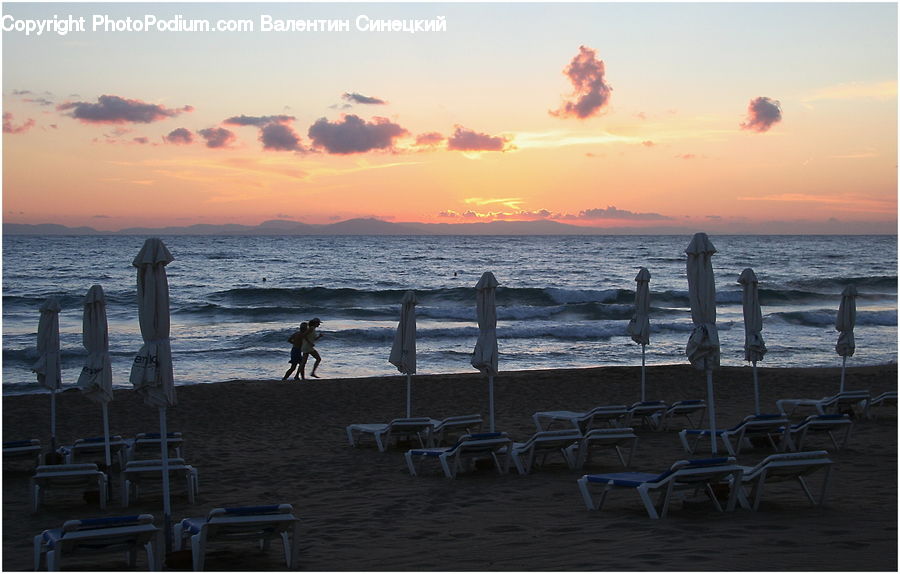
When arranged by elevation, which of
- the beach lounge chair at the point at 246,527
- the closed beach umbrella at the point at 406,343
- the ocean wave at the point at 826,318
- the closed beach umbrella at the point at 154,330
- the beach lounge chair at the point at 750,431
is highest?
the closed beach umbrella at the point at 154,330

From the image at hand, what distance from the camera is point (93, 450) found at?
10.4m

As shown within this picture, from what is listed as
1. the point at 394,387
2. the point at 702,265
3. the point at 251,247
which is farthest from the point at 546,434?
the point at 251,247

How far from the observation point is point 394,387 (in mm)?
18250

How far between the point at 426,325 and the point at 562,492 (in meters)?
26.2

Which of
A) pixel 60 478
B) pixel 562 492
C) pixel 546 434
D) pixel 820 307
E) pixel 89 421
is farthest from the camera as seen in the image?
pixel 820 307

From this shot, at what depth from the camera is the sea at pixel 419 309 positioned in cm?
2519

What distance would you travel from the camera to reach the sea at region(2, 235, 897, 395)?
2519 centimetres

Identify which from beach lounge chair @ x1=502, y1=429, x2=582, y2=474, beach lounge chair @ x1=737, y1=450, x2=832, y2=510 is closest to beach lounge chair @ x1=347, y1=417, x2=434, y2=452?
beach lounge chair @ x1=502, y1=429, x2=582, y2=474

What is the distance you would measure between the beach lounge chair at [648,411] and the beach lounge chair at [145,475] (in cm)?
639

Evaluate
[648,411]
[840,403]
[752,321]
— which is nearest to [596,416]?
[648,411]

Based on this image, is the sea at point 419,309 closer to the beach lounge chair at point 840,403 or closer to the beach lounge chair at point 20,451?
the beach lounge chair at point 20,451

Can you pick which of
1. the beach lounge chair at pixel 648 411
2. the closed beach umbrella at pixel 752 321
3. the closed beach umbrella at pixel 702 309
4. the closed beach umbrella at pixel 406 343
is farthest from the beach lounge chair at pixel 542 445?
the closed beach umbrella at pixel 752 321

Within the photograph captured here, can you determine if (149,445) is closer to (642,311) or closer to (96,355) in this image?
(96,355)

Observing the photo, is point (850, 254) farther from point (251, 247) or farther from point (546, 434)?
point (546, 434)
